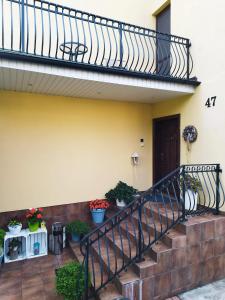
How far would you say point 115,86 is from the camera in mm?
4191

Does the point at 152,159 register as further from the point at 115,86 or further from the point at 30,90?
the point at 30,90

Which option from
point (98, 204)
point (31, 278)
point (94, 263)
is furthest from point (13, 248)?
point (98, 204)

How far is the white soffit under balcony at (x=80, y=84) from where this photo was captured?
343 centimetres

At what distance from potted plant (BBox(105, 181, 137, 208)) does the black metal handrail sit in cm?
56

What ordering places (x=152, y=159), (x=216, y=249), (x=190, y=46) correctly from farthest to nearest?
1. (x=152, y=159)
2. (x=190, y=46)
3. (x=216, y=249)

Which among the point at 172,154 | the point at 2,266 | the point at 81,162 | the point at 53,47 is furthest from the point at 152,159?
the point at 2,266

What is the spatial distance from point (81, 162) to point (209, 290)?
3415mm

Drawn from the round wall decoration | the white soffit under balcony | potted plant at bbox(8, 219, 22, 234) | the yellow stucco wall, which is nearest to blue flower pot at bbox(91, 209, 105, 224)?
potted plant at bbox(8, 219, 22, 234)

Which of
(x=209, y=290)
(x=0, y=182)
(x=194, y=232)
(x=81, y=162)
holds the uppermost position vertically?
(x=81, y=162)

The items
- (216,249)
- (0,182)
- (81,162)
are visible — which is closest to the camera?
(216,249)

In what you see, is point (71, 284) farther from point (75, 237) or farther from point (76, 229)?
point (75, 237)

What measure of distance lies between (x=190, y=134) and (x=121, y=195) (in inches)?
81.5

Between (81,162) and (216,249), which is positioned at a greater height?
(81,162)

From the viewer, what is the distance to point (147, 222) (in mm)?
4078
